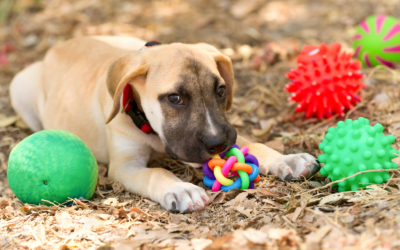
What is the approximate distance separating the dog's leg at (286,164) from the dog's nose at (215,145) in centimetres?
57

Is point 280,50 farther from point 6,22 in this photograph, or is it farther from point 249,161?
point 6,22

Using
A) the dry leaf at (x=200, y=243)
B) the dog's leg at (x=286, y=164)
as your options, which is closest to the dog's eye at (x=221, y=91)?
the dog's leg at (x=286, y=164)

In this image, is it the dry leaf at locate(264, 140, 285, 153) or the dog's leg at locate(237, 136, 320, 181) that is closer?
the dog's leg at locate(237, 136, 320, 181)

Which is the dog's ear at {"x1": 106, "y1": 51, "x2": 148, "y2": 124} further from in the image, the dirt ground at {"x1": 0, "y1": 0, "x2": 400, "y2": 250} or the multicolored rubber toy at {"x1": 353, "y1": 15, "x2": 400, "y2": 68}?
the multicolored rubber toy at {"x1": 353, "y1": 15, "x2": 400, "y2": 68}

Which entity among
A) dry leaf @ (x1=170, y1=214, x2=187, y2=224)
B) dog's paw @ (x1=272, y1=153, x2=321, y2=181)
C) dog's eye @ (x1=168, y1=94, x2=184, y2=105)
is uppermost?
dog's eye @ (x1=168, y1=94, x2=184, y2=105)

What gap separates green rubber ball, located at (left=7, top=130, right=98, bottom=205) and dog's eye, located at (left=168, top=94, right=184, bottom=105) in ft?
3.02

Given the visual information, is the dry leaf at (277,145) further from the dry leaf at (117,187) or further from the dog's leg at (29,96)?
the dog's leg at (29,96)

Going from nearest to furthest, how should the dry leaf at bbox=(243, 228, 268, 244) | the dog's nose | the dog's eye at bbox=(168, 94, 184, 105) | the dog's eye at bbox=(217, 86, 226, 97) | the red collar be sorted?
the dry leaf at bbox=(243, 228, 268, 244) → the dog's nose → the dog's eye at bbox=(168, 94, 184, 105) → the dog's eye at bbox=(217, 86, 226, 97) → the red collar

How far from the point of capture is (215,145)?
3.33m

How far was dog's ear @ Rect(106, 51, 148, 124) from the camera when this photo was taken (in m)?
3.56

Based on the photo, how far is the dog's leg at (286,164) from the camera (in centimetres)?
355

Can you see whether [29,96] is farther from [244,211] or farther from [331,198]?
[331,198]

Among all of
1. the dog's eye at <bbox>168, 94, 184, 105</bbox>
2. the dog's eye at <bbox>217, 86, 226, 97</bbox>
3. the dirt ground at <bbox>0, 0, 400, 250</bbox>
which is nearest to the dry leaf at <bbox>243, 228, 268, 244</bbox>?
the dirt ground at <bbox>0, 0, 400, 250</bbox>

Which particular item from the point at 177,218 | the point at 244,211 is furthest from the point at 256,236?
the point at 177,218
